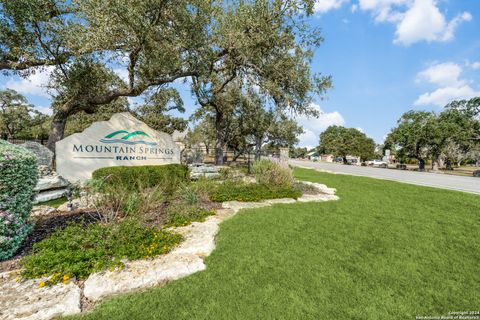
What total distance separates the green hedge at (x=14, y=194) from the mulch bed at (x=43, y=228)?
16 cm

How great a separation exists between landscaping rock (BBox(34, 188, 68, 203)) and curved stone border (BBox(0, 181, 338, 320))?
4.36m

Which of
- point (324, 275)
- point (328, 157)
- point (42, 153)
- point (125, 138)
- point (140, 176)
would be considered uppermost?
point (328, 157)

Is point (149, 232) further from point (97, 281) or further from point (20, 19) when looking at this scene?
point (20, 19)

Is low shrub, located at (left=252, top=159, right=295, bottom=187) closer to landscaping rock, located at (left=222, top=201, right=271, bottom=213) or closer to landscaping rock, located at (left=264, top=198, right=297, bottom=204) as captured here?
landscaping rock, located at (left=264, top=198, right=297, bottom=204)

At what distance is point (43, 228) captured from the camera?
3.89 metres

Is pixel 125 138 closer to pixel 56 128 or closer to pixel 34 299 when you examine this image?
pixel 56 128

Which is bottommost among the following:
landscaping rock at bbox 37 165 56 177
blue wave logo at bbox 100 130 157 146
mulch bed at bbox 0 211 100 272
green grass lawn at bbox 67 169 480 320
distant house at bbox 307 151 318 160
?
green grass lawn at bbox 67 169 480 320

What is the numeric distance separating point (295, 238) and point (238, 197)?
2766 mm

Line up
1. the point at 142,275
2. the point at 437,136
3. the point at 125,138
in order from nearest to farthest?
the point at 142,275
the point at 125,138
the point at 437,136

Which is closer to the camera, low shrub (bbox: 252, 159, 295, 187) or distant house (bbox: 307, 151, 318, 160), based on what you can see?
low shrub (bbox: 252, 159, 295, 187)

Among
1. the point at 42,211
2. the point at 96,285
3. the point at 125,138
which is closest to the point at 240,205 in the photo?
the point at 96,285

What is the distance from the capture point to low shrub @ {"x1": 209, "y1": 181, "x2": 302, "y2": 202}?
631cm

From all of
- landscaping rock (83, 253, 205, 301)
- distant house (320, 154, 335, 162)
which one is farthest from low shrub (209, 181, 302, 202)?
distant house (320, 154, 335, 162)

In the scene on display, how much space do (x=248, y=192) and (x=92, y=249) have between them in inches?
171
